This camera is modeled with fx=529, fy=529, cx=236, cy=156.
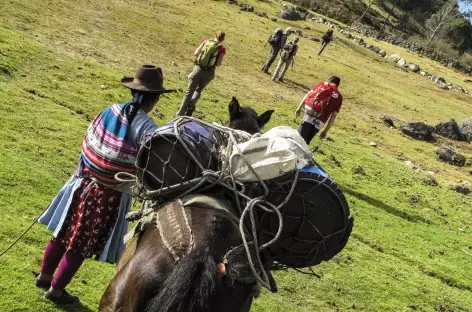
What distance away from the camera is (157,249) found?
3082 millimetres

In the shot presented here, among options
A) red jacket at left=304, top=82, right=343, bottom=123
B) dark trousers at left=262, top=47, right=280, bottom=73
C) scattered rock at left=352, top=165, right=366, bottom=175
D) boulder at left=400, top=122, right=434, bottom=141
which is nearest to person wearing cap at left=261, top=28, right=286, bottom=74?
dark trousers at left=262, top=47, right=280, bottom=73

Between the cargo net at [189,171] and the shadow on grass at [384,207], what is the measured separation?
8076 millimetres

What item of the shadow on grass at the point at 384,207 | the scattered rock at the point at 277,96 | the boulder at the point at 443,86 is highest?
the boulder at the point at 443,86

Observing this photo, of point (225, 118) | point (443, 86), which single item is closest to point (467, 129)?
point (225, 118)

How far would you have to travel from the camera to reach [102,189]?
4.31m

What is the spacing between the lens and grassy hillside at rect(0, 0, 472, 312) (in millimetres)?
6695

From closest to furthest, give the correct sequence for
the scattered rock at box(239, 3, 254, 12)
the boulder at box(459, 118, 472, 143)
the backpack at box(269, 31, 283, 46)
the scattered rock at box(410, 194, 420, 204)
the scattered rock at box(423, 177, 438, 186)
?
the scattered rock at box(410, 194, 420, 204)
the scattered rock at box(423, 177, 438, 186)
the backpack at box(269, 31, 283, 46)
the boulder at box(459, 118, 472, 143)
the scattered rock at box(239, 3, 254, 12)

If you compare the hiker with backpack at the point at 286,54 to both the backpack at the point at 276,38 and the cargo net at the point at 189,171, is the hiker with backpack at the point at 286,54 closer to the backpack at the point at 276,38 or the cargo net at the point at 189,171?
the backpack at the point at 276,38

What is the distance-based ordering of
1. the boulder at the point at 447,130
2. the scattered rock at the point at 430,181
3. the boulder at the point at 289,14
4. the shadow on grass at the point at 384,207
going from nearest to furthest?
the shadow on grass at the point at 384,207
the scattered rock at the point at 430,181
the boulder at the point at 447,130
the boulder at the point at 289,14

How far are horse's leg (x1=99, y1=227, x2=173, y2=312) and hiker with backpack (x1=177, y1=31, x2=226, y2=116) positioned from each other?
8.97 metres

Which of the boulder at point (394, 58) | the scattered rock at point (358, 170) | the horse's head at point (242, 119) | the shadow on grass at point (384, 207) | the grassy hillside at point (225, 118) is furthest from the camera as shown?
the boulder at point (394, 58)

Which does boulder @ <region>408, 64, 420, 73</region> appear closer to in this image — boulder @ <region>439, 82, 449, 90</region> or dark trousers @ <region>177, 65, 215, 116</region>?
boulder @ <region>439, 82, 449, 90</region>

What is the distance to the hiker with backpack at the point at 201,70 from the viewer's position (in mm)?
12031

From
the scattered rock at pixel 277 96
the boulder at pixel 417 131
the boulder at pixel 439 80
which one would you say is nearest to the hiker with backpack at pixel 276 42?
the scattered rock at pixel 277 96
